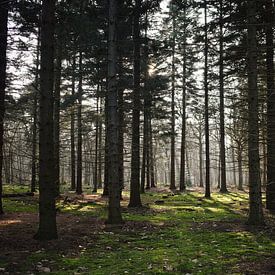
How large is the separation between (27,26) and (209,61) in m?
14.3

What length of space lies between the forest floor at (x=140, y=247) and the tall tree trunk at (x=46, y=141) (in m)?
0.51

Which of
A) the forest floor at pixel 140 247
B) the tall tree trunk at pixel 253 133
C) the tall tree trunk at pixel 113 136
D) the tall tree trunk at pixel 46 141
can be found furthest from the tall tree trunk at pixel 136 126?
the tall tree trunk at pixel 46 141

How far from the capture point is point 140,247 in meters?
8.53

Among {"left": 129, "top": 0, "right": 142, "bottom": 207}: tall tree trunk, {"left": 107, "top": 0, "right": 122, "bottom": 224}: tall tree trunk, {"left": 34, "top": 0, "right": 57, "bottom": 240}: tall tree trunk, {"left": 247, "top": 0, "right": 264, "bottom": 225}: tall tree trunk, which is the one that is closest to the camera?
{"left": 34, "top": 0, "right": 57, "bottom": 240}: tall tree trunk

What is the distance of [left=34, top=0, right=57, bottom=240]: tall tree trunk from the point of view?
28.8 ft

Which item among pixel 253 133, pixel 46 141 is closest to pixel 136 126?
pixel 253 133

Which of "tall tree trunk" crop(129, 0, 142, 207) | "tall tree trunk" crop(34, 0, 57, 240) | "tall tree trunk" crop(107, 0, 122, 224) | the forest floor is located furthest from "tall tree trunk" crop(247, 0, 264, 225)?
"tall tree trunk" crop(129, 0, 142, 207)

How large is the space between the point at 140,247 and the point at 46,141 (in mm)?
3552

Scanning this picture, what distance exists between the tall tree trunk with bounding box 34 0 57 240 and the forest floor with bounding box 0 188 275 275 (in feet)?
1.67

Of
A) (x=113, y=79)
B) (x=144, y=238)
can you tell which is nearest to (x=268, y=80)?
(x=113, y=79)

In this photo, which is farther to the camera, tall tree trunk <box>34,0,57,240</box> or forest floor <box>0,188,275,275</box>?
tall tree trunk <box>34,0,57,240</box>

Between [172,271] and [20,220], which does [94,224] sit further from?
[172,271]

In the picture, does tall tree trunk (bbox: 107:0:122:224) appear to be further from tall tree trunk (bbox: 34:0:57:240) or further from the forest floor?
tall tree trunk (bbox: 34:0:57:240)

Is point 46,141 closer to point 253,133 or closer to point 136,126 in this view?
point 253,133
